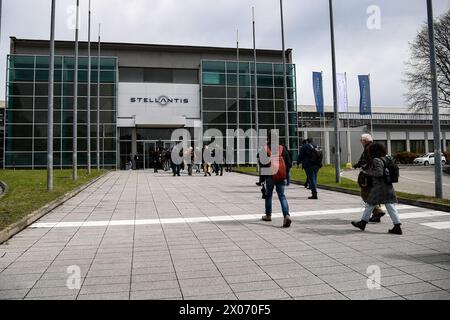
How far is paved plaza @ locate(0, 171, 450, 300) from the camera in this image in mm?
4031

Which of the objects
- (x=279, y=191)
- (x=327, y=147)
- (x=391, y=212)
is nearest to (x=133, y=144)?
(x=327, y=147)

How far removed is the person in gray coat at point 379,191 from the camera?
6.78 metres

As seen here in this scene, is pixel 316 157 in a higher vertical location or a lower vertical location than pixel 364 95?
lower

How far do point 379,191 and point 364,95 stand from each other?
105 ft

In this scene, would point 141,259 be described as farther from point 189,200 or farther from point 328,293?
point 189,200

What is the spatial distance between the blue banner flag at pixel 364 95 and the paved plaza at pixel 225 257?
28728 millimetres

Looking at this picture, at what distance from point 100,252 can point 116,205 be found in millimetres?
5431

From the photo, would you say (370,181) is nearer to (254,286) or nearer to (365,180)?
(365,180)

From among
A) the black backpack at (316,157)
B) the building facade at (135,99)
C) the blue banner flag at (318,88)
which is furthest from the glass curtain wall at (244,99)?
the black backpack at (316,157)

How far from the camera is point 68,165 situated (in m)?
35.2

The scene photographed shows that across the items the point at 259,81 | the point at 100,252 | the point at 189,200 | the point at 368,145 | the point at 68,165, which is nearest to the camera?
the point at 100,252

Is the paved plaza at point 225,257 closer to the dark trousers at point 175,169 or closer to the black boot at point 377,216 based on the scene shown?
the black boot at point 377,216

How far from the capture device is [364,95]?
36.4 metres
